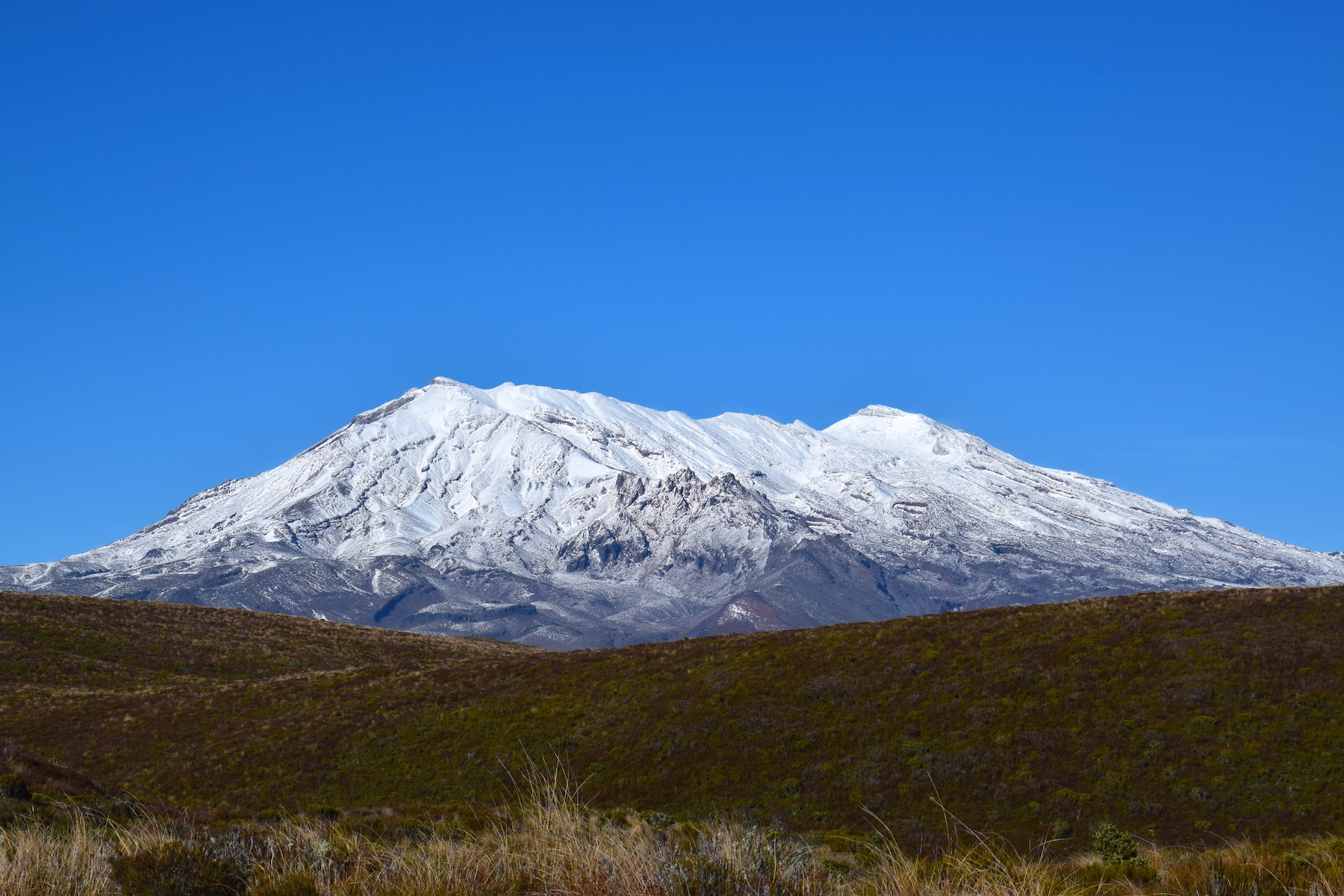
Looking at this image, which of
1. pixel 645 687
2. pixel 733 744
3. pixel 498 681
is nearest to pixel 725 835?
pixel 733 744

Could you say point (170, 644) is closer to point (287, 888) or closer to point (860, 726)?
point (860, 726)

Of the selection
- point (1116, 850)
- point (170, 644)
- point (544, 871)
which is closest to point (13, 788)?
point (544, 871)

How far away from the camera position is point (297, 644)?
79188 millimetres

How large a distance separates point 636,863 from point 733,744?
3216cm

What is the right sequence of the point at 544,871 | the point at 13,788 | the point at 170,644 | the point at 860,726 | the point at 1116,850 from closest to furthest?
the point at 544,871 < the point at 1116,850 < the point at 13,788 < the point at 860,726 < the point at 170,644

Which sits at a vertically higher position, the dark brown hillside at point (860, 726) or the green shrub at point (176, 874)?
the green shrub at point (176, 874)

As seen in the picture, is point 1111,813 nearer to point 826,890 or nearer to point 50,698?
Answer: point 826,890

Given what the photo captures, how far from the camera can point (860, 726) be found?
3944 centimetres

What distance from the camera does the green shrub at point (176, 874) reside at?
8781 mm

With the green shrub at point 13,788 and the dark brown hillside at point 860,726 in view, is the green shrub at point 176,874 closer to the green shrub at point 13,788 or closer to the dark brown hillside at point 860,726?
the green shrub at point 13,788

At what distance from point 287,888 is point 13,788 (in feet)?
55.9

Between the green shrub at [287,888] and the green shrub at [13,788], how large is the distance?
16095 millimetres

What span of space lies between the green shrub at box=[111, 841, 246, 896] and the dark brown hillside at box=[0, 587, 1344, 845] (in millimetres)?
23529

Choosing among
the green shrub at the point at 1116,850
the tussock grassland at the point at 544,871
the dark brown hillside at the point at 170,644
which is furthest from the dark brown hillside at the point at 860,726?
the tussock grassland at the point at 544,871
